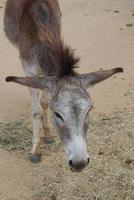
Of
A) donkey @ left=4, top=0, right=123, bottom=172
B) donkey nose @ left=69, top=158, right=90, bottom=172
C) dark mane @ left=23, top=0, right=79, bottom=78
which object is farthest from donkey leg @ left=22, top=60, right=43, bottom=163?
donkey nose @ left=69, top=158, right=90, bottom=172

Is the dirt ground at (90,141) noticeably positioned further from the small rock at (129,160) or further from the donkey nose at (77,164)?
the donkey nose at (77,164)

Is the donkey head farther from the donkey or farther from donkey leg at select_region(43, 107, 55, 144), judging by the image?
donkey leg at select_region(43, 107, 55, 144)

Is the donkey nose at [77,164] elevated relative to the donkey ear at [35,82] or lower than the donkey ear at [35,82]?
lower

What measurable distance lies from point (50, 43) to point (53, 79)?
47cm

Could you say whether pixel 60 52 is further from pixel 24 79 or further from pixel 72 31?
pixel 72 31

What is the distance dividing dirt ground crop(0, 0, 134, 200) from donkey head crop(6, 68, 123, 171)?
989mm

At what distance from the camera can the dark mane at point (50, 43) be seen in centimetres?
410

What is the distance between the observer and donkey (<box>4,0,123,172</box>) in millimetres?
3773

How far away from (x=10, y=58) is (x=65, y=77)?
399 cm

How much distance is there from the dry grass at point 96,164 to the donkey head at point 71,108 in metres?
0.93

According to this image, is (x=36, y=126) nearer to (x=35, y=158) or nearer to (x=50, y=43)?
(x=35, y=158)

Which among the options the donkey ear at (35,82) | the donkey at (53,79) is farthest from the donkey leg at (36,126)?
the donkey ear at (35,82)

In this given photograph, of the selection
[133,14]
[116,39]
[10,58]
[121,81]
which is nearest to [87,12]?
[133,14]

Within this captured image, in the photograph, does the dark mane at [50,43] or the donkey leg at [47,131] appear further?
the donkey leg at [47,131]
